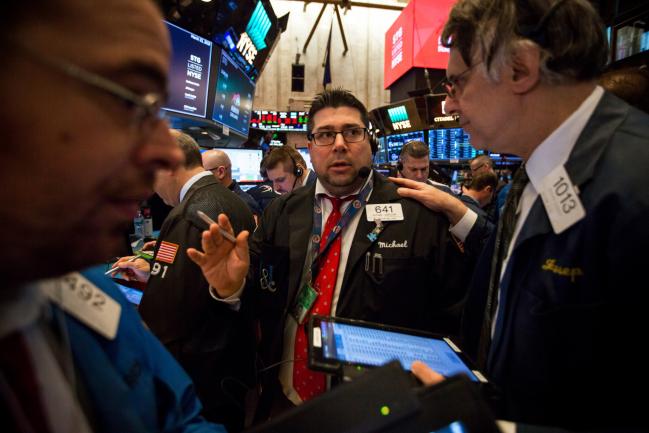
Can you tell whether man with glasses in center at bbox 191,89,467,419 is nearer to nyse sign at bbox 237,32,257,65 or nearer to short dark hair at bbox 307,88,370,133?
short dark hair at bbox 307,88,370,133

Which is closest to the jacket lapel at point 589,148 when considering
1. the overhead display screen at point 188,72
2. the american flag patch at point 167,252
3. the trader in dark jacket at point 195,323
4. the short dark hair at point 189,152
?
the trader in dark jacket at point 195,323

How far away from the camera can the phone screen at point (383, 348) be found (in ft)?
2.91

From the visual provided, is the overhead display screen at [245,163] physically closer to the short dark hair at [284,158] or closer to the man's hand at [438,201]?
the short dark hair at [284,158]

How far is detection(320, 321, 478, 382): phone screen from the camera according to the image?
887mm

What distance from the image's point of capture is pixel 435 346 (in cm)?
103

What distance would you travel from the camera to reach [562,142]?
36.7 inches

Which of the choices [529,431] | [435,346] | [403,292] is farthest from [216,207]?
[529,431]

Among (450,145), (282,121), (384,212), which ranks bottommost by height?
(384,212)

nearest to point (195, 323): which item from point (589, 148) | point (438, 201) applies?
point (438, 201)

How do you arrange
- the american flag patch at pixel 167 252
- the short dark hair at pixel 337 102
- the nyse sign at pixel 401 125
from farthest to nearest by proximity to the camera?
the nyse sign at pixel 401 125 < the short dark hair at pixel 337 102 < the american flag patch at pixel 167 252

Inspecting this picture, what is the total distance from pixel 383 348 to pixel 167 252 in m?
1.28

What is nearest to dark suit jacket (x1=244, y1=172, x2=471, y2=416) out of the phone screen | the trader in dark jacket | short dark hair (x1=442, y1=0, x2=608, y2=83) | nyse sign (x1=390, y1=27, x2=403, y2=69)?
the trader in dark jacket

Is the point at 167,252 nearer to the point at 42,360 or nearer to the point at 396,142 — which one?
the point at 42,360

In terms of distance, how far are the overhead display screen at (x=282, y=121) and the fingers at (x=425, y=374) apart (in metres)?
8.90
